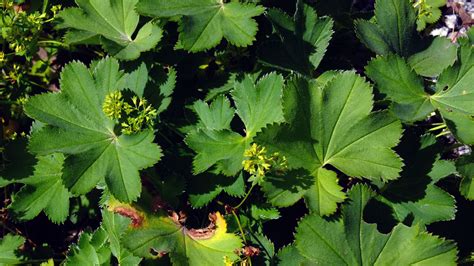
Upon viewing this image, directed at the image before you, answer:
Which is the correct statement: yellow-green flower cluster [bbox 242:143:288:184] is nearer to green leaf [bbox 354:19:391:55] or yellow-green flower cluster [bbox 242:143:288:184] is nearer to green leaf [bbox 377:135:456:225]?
green leaf [bbox 377:135:456:225]

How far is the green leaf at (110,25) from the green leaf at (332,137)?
60 centimetres

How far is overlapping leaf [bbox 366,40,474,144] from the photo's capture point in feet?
6.89

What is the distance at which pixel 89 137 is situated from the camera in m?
2.12

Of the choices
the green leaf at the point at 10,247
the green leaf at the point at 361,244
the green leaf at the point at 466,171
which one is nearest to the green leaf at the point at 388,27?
the green leaf at the point at 466,171

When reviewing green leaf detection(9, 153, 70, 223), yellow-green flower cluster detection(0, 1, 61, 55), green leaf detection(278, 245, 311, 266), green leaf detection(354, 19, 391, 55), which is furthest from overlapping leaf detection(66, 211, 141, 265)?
green leaf detection(354, 19, 391, 55)

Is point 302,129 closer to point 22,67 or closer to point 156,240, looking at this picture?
point 156,240

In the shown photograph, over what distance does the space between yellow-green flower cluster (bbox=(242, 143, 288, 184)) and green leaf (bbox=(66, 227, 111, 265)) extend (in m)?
0.67

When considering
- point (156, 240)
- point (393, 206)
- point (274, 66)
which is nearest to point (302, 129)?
point (274, 66)

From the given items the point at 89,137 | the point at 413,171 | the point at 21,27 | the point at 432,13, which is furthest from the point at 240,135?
the point at 432,13

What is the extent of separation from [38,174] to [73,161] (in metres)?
0.33

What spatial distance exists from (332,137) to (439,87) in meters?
0.46

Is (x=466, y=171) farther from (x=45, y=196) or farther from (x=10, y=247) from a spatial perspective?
(x=10, y=247)

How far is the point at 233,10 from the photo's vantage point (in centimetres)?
218

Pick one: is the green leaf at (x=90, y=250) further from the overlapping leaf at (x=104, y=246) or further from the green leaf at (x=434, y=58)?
the green leaf at (x=434, y=58)
